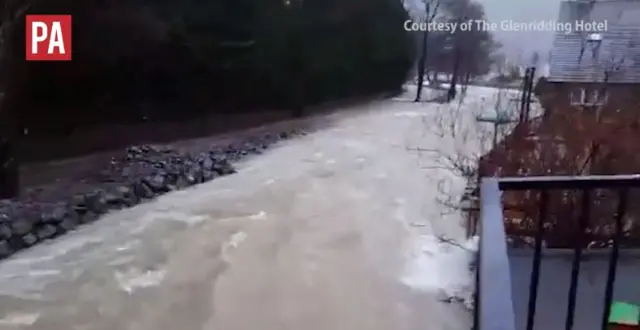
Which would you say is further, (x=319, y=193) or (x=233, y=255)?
(x=319, y=193)

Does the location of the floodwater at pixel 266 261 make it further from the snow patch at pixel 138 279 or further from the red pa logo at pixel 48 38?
the red pa logo at pixel 48 38

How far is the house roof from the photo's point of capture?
4980 millimetres

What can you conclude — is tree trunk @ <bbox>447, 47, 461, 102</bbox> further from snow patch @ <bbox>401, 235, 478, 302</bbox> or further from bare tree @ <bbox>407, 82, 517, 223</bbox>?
snow patch @ <bbox>401, 235, 478, 302</bbox>

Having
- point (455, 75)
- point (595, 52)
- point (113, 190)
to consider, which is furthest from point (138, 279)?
point (455, 75)

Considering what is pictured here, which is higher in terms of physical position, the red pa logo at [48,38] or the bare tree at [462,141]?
the red pa logo at [48,38]

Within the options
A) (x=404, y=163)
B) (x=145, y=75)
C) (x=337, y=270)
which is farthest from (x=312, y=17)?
(x=337, y=270)

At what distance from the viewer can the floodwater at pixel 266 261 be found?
3.18 metres

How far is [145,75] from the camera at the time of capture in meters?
7.76

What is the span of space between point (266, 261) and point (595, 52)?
3.23 m

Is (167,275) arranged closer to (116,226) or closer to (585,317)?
A: (116,226)

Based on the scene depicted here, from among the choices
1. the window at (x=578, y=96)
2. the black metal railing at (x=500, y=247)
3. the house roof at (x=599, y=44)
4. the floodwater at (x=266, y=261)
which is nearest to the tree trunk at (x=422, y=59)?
the floodwater at (x=266, y=261)

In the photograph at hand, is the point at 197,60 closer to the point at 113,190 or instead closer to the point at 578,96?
the point at 113,190

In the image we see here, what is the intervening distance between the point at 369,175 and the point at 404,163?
64 centimetres

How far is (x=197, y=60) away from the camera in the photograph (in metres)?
8.34
